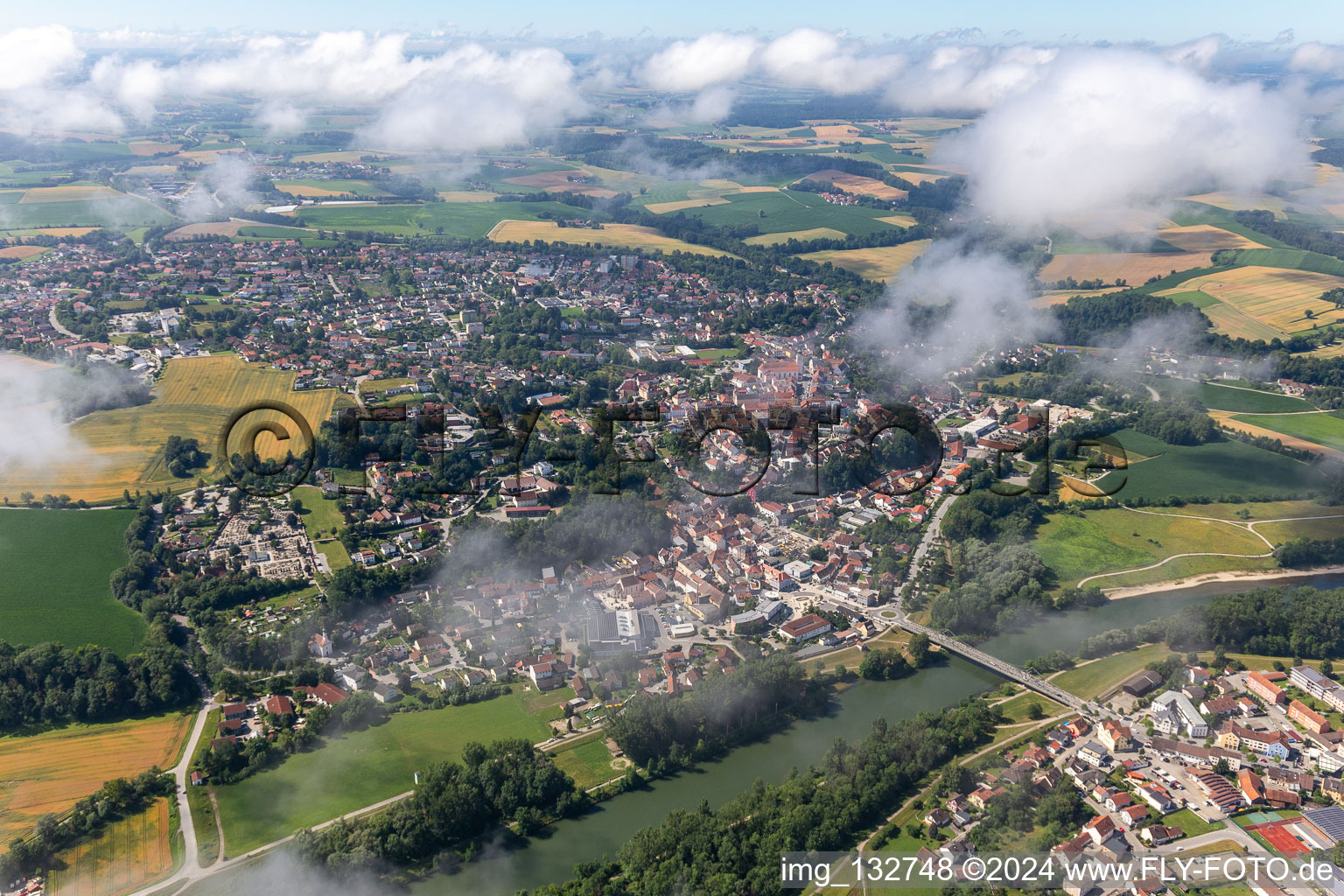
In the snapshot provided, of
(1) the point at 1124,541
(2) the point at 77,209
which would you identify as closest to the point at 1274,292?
(1) the point at 1124,541

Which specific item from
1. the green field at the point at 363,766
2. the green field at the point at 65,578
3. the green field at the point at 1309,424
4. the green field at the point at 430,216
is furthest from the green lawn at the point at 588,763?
the green field at the point at 430,216

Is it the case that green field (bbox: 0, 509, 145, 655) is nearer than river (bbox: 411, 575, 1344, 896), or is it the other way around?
river (bbox: 411, 575, 1344, 896)

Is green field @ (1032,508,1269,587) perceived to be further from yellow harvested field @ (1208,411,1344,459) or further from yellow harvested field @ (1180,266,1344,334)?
yellow harvested field @ (1180,266,1344,334)

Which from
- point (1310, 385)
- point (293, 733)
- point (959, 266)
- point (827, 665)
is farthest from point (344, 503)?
point (1310, 385)

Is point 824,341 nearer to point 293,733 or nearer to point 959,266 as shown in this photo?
point 959,266

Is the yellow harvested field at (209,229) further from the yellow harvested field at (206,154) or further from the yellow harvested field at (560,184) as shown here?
the yellow harvested field at (560,184)

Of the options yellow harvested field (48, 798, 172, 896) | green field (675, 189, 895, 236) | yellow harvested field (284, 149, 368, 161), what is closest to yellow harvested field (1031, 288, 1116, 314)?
green field (675, 189, 895, 236)
